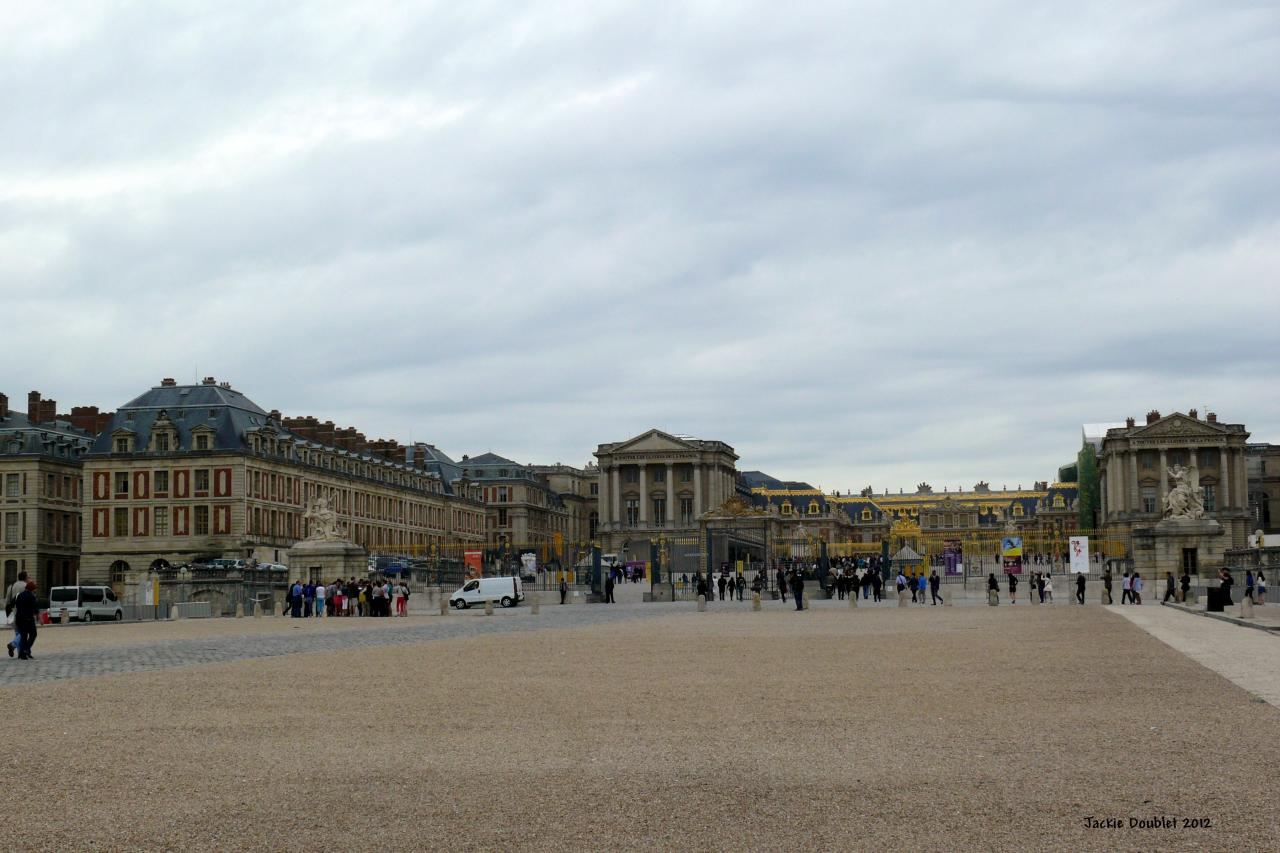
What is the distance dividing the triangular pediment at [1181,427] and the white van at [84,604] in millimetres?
107469

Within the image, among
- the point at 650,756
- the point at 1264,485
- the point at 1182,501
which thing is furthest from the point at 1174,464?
the point at 650,756

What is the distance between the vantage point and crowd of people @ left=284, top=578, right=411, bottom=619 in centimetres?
5137

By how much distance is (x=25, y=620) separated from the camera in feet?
86.7

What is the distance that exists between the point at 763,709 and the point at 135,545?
8122 centimetres

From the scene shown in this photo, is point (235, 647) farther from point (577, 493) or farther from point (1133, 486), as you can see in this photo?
point (577, 493)

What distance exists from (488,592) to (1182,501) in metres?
27.1

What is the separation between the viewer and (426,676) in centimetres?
2067

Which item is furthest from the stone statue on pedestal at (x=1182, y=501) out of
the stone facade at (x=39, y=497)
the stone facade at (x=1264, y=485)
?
the stone facade at (x=1264, y=485)

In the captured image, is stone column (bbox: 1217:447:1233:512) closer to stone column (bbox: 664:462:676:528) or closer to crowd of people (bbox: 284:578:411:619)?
stone column (bbox: 664:462:676:528)

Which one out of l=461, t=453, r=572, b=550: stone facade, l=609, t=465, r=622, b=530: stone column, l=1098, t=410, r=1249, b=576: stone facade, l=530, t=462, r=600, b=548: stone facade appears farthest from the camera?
l=530, t=462, r=600, b=548: stone facade

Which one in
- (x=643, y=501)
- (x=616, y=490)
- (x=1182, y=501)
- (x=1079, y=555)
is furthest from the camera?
(x=616, y=490)

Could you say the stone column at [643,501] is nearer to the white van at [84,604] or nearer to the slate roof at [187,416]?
the slate roof at [187,416]

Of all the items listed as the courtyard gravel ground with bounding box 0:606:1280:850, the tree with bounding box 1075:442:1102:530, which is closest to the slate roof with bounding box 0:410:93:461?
the courtyard gravel ground with bounding box 0:606:1280:850

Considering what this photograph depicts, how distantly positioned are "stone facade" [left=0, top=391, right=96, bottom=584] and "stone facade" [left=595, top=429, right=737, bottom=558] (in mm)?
68557
